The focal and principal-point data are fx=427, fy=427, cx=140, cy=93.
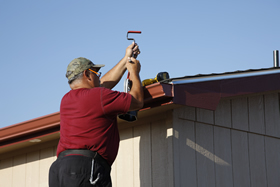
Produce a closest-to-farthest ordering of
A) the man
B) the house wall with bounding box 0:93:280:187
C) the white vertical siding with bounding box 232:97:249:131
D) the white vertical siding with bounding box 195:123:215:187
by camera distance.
Answer: the man → the house wall with bounding box 0:93:280:187 → the white vertical siding with bounding box 195:123:215:187 → the white vertical siding with bounding box 232:97:249:131

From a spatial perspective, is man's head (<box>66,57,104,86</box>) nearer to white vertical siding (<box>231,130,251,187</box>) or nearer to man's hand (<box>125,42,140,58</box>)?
man's hand (<box>125,42,140,58</box>)

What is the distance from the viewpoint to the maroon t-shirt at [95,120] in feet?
12.2

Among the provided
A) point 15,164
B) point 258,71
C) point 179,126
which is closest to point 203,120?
point 179,126

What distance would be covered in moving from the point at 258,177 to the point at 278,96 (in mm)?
1359

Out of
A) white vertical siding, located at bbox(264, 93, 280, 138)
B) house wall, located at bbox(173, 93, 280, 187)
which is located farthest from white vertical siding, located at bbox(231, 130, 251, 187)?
white vertical siding, located at bbox(264, 93, 280, 138)

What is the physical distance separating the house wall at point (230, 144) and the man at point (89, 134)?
1.13 metres

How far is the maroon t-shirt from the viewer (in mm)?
3730

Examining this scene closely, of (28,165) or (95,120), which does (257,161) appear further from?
(28,165)

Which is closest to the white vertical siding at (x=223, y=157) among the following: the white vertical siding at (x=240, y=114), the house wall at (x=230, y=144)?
the house wall at (x=230, y=144)

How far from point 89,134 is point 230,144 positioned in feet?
7.46

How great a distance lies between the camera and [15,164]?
671cm

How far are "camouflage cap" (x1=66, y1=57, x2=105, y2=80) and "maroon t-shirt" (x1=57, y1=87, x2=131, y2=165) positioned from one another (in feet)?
0.85

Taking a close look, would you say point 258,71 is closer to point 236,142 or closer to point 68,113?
point 236,142

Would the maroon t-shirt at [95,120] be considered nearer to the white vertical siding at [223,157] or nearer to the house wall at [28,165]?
the white vertical siding at [223,157]
